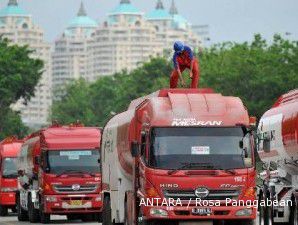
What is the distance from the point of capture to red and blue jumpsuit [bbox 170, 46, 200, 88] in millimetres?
33094

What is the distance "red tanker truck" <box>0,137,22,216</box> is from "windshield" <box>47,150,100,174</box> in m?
13.2

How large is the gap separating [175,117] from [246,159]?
1477mm

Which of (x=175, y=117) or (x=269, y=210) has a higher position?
(x=175, y=117)

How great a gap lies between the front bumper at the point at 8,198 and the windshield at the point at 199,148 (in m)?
30.5

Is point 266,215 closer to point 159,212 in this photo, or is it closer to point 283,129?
point 283,129

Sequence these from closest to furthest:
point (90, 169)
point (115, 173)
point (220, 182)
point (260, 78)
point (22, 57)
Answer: point (220, 182)
point (115, 173)
point (90, 169)
point (260, 78)
point (22, 57)

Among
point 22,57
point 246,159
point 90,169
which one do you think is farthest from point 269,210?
point 22,57

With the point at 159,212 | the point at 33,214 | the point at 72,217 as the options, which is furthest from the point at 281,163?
the point at 72,217

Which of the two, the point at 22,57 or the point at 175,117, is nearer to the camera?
the point at 175,117

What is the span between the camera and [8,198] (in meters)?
60.1

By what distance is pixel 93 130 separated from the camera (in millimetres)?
48250

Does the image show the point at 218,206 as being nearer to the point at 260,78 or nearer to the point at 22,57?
the point at 260,78

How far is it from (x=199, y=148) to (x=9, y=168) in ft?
106

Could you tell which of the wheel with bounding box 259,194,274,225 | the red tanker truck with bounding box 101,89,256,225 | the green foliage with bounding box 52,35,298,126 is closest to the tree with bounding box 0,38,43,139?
the green foliage with bounding box 52,35,298,126
